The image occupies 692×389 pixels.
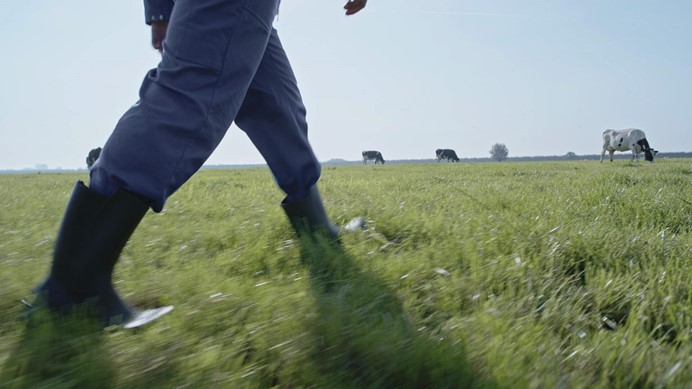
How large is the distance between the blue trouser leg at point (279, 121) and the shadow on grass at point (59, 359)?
1170 mm

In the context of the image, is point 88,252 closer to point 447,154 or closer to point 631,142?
point 631,142

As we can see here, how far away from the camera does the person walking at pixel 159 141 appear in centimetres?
133

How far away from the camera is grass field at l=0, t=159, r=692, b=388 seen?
968mm

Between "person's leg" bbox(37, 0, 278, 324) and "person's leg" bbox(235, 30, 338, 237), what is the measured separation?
54 cm

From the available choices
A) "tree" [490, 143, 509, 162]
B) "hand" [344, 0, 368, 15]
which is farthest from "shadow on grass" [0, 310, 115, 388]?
"tree" [490, 143, 509, 162]

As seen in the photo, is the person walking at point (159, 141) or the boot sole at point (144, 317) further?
the person walking at point (159, 141)

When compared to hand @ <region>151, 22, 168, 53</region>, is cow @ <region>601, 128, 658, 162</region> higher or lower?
higher

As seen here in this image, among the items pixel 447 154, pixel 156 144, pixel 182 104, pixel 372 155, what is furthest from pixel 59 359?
pixel 372 155

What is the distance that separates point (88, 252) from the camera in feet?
4.37

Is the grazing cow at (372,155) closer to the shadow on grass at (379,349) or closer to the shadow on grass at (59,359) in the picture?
the shadow on grass at (379,349)

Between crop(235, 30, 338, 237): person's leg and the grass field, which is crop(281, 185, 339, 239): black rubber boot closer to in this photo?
crop(235, 30, 338, 237): person's leg

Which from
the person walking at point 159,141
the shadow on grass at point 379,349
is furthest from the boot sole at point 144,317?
the shadow on grass at point 379,349

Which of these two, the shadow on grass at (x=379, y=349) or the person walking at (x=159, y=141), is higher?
the person walking at (x=159, y=141)

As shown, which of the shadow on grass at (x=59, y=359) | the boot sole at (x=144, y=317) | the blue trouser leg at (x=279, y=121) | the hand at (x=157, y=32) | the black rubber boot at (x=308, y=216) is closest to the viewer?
the shadow on grass at (x=59, y=359)
